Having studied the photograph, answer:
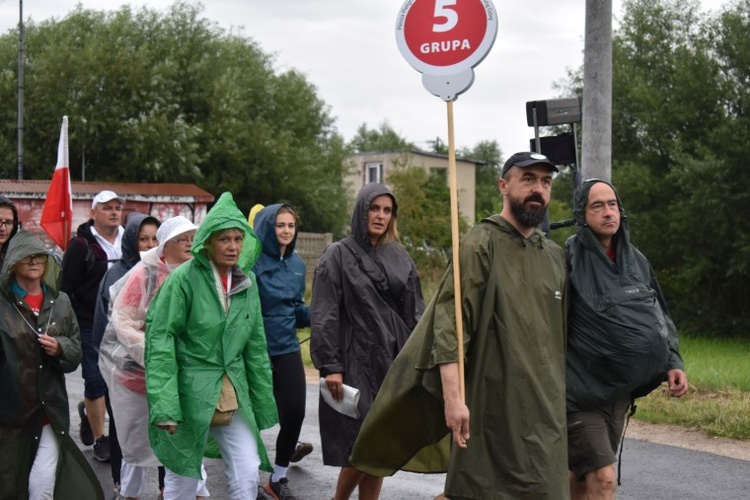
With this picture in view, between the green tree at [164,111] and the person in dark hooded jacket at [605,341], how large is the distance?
31201mm

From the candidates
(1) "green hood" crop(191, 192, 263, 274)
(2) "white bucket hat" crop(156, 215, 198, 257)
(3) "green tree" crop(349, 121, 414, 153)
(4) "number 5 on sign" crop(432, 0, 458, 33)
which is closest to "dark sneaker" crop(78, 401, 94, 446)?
(2) "white bucket hat" crop(156, 215, 198, 257)

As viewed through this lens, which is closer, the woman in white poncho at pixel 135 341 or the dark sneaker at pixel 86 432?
the woman in white poncho at pixel 135 341

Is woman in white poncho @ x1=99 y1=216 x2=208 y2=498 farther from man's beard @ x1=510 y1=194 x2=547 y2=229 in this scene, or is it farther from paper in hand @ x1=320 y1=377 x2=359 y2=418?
man's beard @ x1=510 y1=194 x2=547 y2=229

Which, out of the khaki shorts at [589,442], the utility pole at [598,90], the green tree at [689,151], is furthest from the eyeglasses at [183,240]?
the green tree at [689,151]

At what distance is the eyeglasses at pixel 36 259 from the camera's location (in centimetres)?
587

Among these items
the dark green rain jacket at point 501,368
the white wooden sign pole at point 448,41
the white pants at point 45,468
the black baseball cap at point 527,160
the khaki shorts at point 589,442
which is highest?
the white wooden sign pole at point 448,41

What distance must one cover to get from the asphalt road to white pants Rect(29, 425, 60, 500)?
58.9 inches

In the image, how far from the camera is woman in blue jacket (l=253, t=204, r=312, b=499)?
7316 mm

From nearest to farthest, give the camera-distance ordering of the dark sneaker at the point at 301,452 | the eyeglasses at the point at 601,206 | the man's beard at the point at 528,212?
1. the man's beard at the point at 528,212
2. the eyeglasses at the point at 601,206
3. the dark sneaker at the point at 301,452

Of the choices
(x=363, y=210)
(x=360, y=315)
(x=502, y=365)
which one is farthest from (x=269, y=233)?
(x=502, y=365)

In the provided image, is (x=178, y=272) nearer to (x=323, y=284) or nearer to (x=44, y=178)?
(x=323, y=284)

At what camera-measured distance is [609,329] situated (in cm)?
502

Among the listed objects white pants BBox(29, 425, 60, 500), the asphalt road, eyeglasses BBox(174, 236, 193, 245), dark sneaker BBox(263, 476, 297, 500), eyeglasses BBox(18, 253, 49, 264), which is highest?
eyeglasses BBox(174, 236, 193, 245)

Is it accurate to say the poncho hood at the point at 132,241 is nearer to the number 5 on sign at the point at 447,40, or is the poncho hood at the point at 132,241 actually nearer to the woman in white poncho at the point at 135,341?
the woman in white poncho at the point at 135,341
